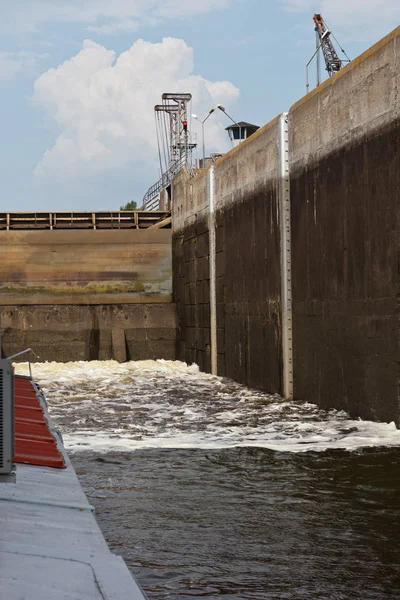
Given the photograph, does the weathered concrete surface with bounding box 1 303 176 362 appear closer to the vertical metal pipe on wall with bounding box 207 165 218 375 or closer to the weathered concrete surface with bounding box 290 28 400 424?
the vertical metal pipe on wall with bounding box 207 165 218 375

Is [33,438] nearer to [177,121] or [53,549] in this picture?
[53,549]

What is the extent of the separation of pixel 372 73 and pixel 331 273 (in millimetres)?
3435

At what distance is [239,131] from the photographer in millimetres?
44719

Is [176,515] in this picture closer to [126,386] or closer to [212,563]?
[212,563]

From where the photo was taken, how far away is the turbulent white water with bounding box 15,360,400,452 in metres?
12.1

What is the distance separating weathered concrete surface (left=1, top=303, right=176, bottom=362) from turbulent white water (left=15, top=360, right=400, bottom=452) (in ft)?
13.5

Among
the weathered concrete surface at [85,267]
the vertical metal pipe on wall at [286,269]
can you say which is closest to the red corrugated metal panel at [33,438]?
the vertical metal pipe on wall at [286,269]

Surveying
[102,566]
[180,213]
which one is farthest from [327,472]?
[180,213]

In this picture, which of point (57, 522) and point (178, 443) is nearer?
point (57, 522)

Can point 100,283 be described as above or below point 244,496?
above

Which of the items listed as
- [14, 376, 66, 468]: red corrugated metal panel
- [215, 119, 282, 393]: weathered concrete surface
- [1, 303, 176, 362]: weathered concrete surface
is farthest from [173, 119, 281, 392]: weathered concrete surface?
[14, 376, 66, 468]: red corrugated metal panel

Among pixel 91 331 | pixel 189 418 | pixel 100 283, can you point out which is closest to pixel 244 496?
pixel 189 418

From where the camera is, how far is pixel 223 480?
951 centimetres

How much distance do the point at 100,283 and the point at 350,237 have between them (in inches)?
662
